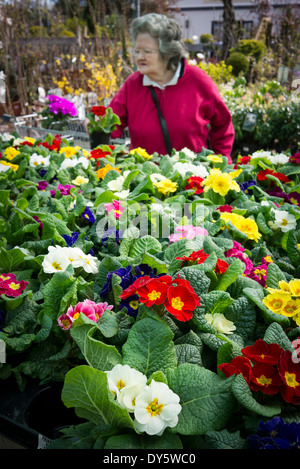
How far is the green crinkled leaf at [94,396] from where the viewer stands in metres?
0.73

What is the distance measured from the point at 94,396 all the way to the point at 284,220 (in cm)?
93

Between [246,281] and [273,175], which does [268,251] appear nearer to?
[246,281]

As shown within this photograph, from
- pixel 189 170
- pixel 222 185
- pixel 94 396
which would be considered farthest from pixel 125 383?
pixel 189 170

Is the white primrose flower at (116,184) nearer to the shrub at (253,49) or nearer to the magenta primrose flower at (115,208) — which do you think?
the magenta primrose flower at (115,208)

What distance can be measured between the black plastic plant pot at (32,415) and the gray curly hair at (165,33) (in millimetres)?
2572

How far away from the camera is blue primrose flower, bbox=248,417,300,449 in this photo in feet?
2.29

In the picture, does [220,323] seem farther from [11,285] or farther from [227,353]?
[11,285]

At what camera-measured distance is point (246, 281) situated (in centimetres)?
109

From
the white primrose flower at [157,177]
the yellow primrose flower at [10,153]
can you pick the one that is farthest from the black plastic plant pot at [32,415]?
the yellow primrose flower at [10,153]

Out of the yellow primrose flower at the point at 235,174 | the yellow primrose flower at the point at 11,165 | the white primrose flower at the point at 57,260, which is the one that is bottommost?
the yellow primrose flower at the point at 235,174

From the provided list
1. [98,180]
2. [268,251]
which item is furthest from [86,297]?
[98,180]

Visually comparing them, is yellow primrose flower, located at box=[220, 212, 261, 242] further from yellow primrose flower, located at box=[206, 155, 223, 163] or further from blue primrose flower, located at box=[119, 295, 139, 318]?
yellow primrose flower, located at box=[206, 155, 223, 163]

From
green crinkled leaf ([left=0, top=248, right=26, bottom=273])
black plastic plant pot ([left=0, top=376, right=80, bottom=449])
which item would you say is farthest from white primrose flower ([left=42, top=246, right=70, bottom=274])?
black plastic plant pot ([left=0, top=376, right=80, bottom=449])
